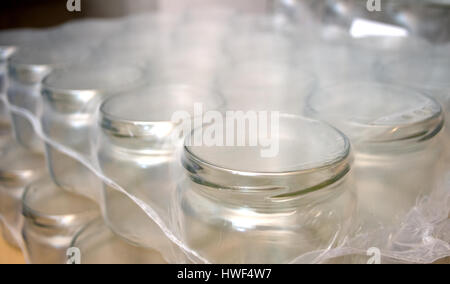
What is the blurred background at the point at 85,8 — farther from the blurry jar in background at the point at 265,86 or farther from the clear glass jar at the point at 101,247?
the clear glass jar at the point at 101,247

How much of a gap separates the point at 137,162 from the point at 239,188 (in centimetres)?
11

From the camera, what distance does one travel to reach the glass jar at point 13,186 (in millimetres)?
510

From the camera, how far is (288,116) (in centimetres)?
30

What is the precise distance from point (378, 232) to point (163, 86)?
0.23 metres

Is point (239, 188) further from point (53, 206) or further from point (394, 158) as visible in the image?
point (53, 206)

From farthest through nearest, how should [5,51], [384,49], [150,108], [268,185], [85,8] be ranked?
[85,8]
[5,51]
[384,49]
[150,108]
[268,185]

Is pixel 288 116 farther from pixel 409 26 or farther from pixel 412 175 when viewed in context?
pixel 409 26

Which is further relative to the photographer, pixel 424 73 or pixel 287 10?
pixel 287 10

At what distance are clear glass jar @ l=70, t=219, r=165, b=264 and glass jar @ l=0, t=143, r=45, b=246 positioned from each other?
0.14 m

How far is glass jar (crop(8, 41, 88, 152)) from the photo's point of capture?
19.6 inches

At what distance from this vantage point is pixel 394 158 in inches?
11.4

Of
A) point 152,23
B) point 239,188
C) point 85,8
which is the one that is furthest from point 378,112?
point 85,8

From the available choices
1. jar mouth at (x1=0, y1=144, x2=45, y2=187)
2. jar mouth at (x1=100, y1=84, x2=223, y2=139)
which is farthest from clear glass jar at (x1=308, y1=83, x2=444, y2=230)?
jar mouth at (x1=0, y1=144, x2=45, y2=187)

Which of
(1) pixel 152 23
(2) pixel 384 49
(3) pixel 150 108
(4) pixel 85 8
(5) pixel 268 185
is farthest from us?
(4) pixel 85 8
